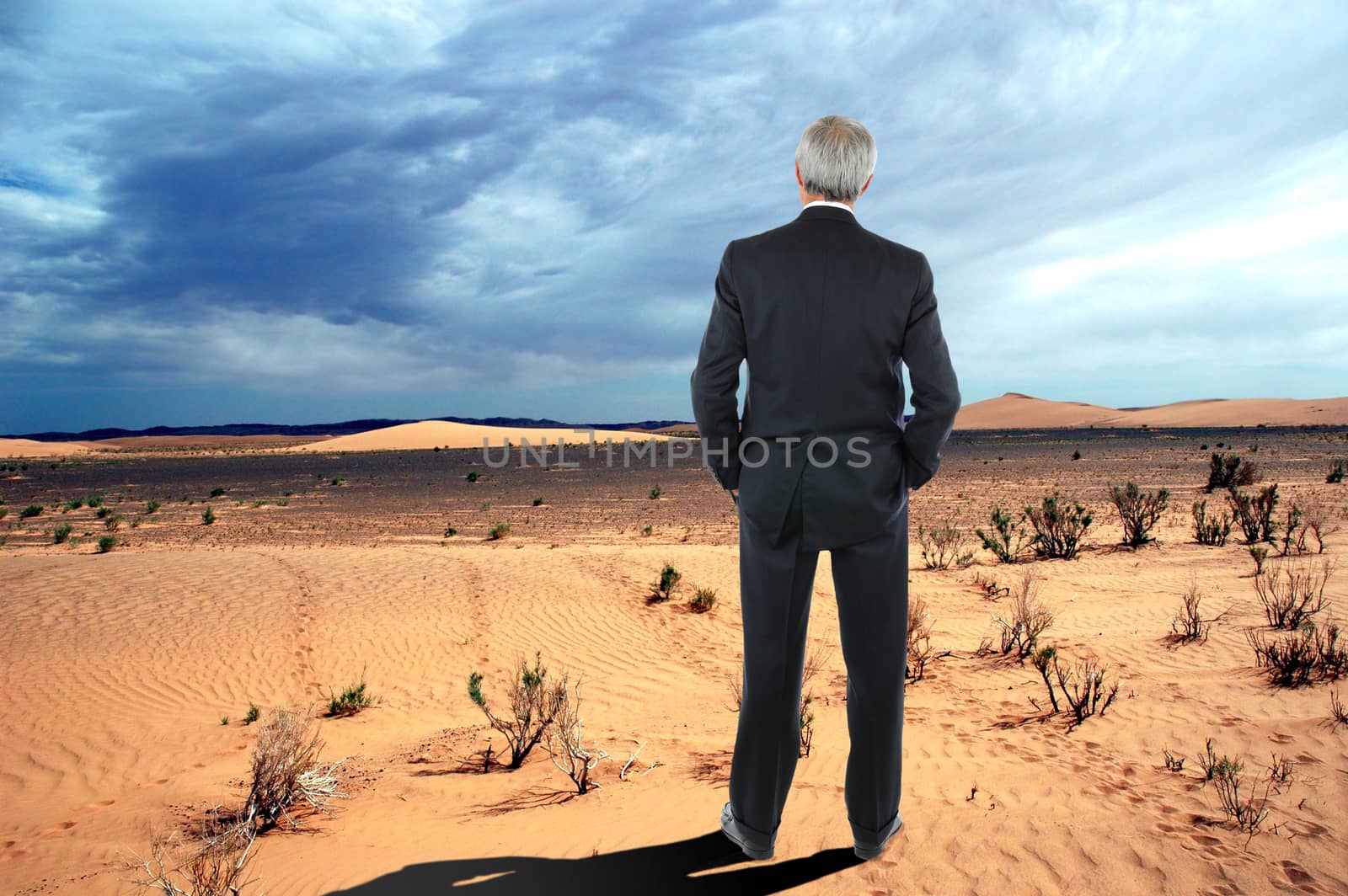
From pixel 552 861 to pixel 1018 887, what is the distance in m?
1.71

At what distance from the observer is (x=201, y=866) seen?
2.63 m

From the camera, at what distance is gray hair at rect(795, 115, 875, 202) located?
2504 mm

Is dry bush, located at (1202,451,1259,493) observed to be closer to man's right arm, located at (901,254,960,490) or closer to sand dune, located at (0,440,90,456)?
man's right arm, located at (901,254,960,490)

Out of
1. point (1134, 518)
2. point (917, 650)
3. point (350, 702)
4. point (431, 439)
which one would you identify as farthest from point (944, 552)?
point (431, 439)

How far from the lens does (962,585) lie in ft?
32.6

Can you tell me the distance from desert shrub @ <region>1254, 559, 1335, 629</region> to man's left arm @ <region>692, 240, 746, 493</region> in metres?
6.36

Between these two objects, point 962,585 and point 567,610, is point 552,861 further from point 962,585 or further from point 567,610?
point 962,585

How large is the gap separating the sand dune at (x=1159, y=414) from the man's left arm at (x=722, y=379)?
6772 cm

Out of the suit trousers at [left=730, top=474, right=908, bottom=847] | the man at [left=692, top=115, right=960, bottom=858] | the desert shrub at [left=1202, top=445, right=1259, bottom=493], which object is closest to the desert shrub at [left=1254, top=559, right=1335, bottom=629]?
the suit trousers at [left=730, top=474, right=908, bottom=847]

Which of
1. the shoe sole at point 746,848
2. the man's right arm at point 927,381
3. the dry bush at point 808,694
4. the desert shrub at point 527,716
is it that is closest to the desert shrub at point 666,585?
the dry bush at point 808,694

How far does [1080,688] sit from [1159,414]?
131597mm

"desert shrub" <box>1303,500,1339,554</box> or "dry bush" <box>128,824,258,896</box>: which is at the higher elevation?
"desert shrub" <box>1303,500,1339,554</box>

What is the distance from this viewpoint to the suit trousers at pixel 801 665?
2535 millimetres

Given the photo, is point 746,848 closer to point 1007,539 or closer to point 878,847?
point 878,847
